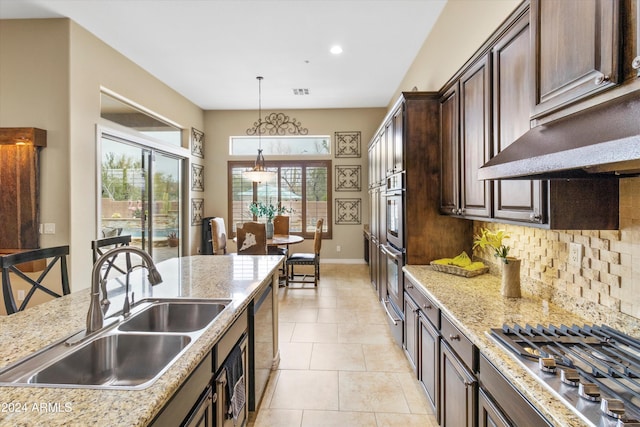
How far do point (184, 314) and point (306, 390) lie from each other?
132cm

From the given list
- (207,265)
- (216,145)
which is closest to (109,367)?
(207,265)

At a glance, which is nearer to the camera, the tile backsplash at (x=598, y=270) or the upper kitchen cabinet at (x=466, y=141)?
the tile backsplash at (x=598, y=270)

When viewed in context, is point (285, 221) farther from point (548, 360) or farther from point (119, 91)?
point (548, 360)

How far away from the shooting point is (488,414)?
130 centimetres

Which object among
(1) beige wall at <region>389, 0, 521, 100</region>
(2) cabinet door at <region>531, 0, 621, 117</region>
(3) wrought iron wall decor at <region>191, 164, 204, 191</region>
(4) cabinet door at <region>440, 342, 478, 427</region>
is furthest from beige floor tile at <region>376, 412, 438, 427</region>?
(3) wrought iron wall decor at <region>191, 164, 204, 191</region>

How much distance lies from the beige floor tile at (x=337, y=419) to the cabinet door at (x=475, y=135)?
1550 millimetres

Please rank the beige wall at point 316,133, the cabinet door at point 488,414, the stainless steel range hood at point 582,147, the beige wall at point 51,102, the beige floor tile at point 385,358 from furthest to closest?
the beige wall at point 316,133, the beige wall at point 51,102, the beige floor tile at point 385,358, the cabinet door at point 488,414, the stainless steel range hood at point 582,147

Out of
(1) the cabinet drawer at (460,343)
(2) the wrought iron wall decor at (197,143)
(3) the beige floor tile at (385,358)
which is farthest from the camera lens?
(2) the wrought iron wall decor at (197,143)

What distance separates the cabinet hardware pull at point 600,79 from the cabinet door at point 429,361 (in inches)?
57.8

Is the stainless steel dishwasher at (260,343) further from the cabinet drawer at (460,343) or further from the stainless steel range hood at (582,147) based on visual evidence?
the stainless steel range hood at (582,147)

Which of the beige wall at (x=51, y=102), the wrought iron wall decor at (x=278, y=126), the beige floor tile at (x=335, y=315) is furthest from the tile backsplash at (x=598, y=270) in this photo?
the wrought iron wall decor at (x=278, y=126)

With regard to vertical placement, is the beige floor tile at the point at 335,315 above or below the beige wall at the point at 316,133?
below

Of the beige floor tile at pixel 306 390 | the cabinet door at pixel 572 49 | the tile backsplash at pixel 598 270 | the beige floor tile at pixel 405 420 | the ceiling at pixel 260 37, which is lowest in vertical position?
the beige floor tile at pixel 405 420

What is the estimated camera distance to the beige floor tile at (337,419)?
2137mm
